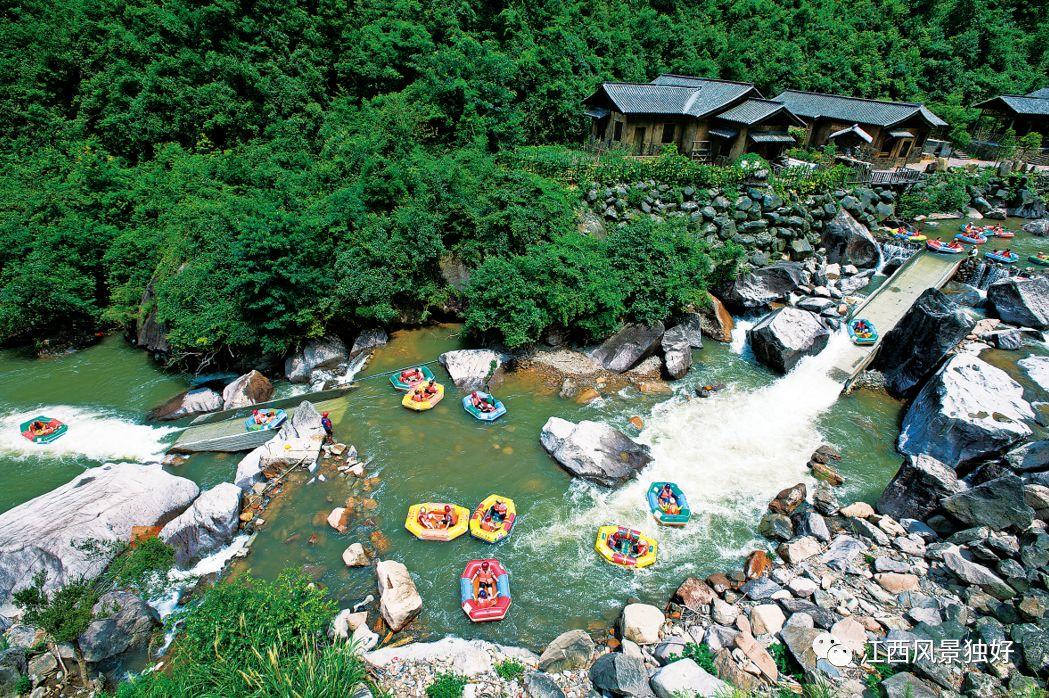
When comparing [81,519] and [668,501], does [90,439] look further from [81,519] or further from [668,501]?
[668,501]

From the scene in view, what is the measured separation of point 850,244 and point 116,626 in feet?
98.9

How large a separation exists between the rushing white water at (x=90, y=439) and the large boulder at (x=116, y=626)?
5.30 metres

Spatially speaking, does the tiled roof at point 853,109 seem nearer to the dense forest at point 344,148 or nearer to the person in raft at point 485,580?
the dense forest at point 344,148

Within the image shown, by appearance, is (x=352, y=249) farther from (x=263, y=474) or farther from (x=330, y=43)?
(x=330, y=43)

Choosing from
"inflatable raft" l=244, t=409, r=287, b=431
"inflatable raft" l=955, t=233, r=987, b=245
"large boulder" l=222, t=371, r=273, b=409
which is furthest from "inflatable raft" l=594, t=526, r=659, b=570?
"inflatable raft" l=955, t=233, r=987, b=245

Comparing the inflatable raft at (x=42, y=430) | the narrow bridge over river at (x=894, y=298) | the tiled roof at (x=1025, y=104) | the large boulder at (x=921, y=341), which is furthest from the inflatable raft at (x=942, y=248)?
the inflatable raft at (x=42, y=430)

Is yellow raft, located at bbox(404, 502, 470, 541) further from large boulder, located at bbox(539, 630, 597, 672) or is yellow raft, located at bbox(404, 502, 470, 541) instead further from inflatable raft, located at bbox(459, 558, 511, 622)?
large boulder, located at bbox(539, 630, 597, 672)

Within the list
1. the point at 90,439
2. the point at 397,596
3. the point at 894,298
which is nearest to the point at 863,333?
the point at 894,298

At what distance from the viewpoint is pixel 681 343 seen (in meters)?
18.5

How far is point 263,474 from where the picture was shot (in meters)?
13.5

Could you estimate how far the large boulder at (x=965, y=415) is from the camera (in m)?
12.8

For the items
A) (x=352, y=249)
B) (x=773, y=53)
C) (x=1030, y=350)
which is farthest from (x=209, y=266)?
(x=773, y=53)

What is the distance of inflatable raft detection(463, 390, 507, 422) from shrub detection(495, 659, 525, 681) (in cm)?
734

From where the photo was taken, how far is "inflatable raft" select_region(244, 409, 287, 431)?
14.8 meters
